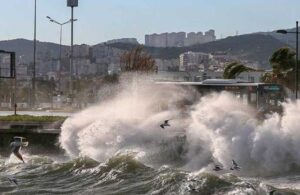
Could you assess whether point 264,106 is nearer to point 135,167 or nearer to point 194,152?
point 194,152

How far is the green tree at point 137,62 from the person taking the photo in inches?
2835

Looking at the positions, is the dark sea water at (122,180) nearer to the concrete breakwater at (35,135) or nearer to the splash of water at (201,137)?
the splash of water at (201,137)

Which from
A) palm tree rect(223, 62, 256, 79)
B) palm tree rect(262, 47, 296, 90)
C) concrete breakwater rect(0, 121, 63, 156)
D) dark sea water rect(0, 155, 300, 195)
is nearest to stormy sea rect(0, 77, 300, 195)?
dark sea water rect(0, 155, 300, 195)

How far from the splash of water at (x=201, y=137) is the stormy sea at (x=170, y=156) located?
0.04 metres

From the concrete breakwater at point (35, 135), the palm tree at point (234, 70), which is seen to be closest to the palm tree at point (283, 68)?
the palm tree at point (234, 70)

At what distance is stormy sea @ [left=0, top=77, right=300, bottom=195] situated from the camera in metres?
18.0

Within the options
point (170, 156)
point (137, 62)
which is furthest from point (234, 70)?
point (170, 156)

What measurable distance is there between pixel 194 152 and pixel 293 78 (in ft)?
101

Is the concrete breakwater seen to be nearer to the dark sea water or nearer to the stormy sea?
the stormy sea

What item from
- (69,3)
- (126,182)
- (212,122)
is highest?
(69,3)

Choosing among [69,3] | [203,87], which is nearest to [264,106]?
[203,87]

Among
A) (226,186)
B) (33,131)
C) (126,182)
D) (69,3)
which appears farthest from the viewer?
(69,3)

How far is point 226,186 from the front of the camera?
54.2 ft

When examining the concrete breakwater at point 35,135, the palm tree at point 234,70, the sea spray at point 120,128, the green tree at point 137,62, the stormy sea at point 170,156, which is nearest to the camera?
the stormy sea at point 170,156
